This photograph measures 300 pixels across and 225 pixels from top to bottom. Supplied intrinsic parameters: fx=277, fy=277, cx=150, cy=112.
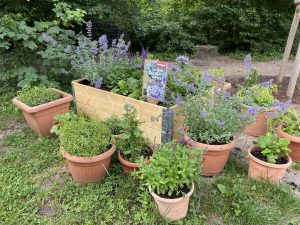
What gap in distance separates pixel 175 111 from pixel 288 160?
1.22 metres

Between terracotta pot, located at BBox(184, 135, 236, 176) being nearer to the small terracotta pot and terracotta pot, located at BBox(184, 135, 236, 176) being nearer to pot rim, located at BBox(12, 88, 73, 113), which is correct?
the small terracotta pot

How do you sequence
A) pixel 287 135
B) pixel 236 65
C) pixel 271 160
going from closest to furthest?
pixel 271 160
pixel 287 135
pixel 236 65

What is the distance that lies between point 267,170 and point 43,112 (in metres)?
2.63

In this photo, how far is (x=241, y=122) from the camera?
275cm

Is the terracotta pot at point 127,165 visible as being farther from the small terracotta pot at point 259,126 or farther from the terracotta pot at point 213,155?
the small terracotta pot at point 259,126

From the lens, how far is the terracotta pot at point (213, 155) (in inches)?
106

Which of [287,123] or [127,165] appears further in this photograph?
[287,123]

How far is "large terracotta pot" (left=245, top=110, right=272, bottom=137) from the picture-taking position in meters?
3.52

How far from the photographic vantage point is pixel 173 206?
2.28 meters

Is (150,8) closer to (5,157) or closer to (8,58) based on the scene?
(8,58)

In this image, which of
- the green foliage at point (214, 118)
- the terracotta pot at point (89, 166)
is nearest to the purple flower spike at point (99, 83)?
the terracotta pot at point (89, 166)

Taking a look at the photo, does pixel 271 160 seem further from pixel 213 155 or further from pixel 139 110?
pixel 139 110

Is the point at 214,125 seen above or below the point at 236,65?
above

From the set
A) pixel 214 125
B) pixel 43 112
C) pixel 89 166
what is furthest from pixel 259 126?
pixel 43 112
